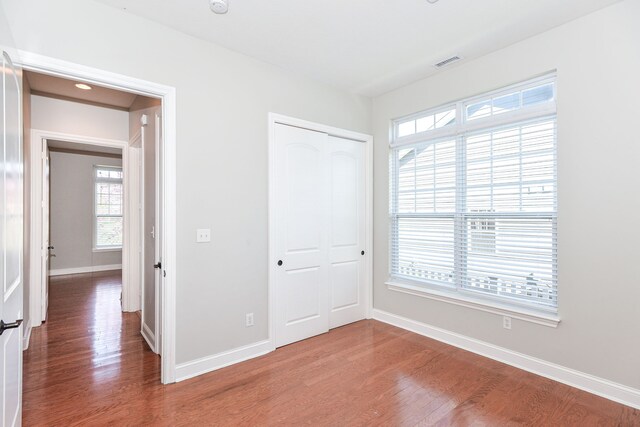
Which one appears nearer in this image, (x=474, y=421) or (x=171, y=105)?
(x=474, y=421)

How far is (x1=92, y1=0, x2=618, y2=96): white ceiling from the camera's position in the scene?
2324mm

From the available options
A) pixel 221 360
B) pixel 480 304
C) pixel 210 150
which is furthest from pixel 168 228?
pixel 480 304

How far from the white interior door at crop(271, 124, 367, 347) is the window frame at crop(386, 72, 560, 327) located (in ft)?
1.45

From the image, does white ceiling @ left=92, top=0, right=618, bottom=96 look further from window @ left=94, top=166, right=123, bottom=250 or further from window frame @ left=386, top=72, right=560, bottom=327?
window @ left=94, top=166, right=123, bottom=250

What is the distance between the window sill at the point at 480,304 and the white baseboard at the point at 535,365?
0.33 metres

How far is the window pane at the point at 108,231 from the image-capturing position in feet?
25.4

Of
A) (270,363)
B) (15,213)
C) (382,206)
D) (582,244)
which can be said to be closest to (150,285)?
(270,363)

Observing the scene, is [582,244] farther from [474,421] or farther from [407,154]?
[407,154]

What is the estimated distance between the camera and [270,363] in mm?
2924

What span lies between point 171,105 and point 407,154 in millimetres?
2597

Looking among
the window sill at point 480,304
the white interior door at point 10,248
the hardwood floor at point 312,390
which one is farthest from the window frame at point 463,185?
the white interior door at point 10,248

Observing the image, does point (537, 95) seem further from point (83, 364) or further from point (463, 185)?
point (83, 364)

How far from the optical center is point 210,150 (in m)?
2.81

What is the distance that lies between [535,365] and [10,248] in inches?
Result: 147
